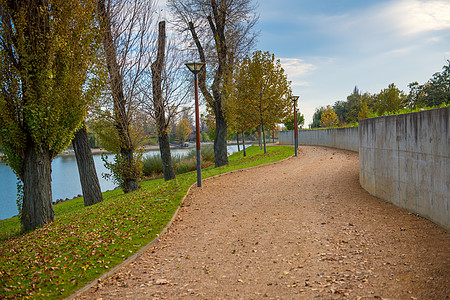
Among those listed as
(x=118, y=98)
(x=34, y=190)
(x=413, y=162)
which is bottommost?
(x=34, y=190)

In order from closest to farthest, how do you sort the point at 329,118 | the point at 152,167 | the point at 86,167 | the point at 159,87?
the point at 86,167
the point at 159,87
the point at 152,167
the point at 329,118

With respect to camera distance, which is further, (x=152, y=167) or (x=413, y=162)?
(x=152, y=167)

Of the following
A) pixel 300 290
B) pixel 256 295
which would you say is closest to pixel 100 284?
pixel 256 295

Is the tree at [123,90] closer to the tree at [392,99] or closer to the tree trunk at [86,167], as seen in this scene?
the tree trunk at [86,167]

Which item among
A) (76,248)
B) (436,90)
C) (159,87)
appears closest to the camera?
(76,248)

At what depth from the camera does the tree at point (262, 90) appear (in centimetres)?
2641

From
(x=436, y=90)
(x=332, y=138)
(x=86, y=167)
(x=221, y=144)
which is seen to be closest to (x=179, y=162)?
(x=221, y=144)

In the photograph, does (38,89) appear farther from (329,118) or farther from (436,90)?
(329,118)

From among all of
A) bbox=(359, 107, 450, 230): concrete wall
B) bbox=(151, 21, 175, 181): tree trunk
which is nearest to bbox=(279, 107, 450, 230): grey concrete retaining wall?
bbox=(359, 107, 450, 230): concrete wall

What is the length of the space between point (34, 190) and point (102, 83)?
4.16 meters

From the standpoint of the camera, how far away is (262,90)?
87.7 ft

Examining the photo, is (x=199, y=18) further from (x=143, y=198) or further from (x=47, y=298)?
(x=47, y=298)

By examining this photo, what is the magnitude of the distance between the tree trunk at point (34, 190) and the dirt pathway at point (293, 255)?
13.7ft

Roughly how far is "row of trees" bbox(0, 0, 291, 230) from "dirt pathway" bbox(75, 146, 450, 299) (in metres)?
4.61
